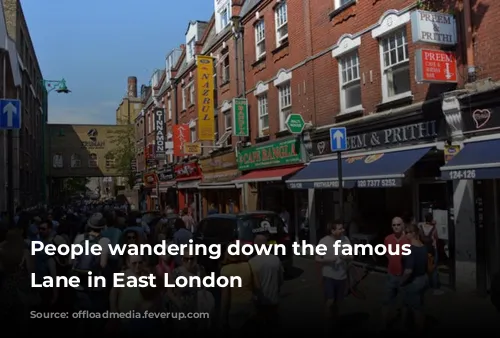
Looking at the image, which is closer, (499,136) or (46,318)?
(46,318)

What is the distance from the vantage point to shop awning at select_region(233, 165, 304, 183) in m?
15.0

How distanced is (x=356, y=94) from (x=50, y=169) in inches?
1735

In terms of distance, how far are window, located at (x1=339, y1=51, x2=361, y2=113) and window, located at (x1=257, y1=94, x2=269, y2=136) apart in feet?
16.0

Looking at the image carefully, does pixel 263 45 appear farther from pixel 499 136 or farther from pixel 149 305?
pixel 149 305

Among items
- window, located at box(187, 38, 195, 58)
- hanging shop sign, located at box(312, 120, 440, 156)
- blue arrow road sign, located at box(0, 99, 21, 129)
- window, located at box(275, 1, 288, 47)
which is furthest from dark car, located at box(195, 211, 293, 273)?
window, located at box(187, 38, 195, 58)

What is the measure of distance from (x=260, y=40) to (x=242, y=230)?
33.8ft

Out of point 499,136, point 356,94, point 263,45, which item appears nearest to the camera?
point 499,136

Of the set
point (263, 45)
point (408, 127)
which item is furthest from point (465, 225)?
point (263, 45)

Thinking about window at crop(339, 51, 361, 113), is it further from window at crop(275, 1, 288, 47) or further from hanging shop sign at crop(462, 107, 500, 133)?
hanging shop sign at crop(462, 107, 500, 133)

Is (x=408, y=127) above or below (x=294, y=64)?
below

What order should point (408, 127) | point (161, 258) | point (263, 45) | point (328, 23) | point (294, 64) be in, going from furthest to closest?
point (263, 45) < point (294, 64) < point (328, 23) < point (408, 127) < point (161, 258)

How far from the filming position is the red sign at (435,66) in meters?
9.30

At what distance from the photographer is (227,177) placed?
21703 millimetres

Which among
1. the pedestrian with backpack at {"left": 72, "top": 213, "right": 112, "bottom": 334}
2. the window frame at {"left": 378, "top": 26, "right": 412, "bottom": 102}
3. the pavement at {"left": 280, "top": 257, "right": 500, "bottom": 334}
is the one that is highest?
the window frame at {"left": 378, "top": 26, "right": 412, "bottom": 102}
